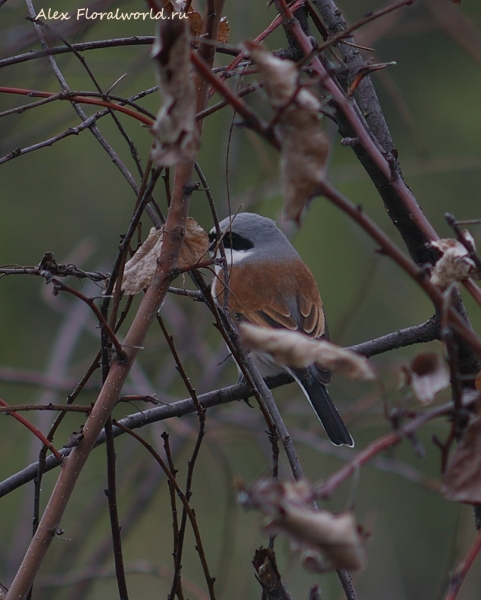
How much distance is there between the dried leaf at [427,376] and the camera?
2.65ft

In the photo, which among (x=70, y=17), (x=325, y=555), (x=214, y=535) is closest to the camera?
(x=325, y=555)

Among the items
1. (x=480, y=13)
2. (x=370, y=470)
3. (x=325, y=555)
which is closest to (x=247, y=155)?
(x=480, y=13)

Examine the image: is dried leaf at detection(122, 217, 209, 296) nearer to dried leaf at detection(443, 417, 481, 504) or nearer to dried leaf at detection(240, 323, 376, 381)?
dried leaf at detection(240, 323, 376, 381)

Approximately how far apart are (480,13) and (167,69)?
7.39 m

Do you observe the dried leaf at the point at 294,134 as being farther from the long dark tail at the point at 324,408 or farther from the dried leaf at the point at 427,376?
the long dark tail at the point at 324,408

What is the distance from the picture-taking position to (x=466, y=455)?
0.73 meters

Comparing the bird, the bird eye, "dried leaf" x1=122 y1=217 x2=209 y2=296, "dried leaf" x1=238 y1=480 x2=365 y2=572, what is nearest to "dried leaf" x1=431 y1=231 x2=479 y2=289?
"dried leaf" x1=238 y1=480 x2=365 y2=572

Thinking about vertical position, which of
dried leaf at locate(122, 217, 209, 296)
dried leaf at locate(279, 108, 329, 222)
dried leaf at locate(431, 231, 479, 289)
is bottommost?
dried leaf at locate(431, 231, 479, 289)

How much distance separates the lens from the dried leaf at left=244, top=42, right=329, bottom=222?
704 millimetres

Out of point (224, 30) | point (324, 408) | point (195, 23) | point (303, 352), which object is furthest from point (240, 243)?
point (303, 352)

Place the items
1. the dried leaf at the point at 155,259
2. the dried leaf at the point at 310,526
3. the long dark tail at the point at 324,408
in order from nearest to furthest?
the dried leaf at the point at 310,526 → the dried leaf at the point at 155,259 → the long dark tail at the point at 324,408

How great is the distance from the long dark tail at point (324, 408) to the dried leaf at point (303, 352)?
79.6 inches

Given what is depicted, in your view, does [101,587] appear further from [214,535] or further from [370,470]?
[370,470]

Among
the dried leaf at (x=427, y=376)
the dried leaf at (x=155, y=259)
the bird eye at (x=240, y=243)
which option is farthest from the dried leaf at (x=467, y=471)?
the bird eye at (x=240, y=243)
